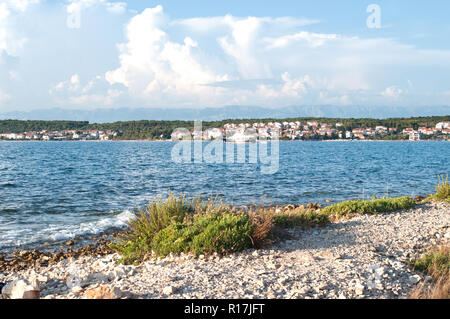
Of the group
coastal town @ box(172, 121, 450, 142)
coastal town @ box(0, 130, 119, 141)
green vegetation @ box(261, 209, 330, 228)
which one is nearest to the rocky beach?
green vegetation @ box(261, 209, 330, 228)

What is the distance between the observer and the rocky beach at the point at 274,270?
17.6 feet

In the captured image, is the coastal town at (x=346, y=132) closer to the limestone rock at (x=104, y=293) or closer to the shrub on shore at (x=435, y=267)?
the shrub on shore at (x=435, y=267)

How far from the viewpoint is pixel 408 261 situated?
7.10 m

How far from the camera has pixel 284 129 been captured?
16425 centimetres

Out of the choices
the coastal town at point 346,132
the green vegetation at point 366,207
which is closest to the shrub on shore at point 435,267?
the green vegetation at point 366,207

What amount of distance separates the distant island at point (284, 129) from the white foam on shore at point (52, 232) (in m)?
129

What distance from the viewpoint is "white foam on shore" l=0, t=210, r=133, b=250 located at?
39.7ft

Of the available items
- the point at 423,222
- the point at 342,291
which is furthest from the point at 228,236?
the point at 423,222

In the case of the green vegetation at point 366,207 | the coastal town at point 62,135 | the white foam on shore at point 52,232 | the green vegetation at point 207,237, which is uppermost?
the coastal town at point 62,135

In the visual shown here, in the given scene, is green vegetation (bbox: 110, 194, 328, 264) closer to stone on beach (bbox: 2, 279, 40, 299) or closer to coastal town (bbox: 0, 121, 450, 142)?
stone on beach (bbox: 2, 279, 40, 299)

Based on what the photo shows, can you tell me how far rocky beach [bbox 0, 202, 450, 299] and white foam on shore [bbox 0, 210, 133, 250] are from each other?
177 cm
